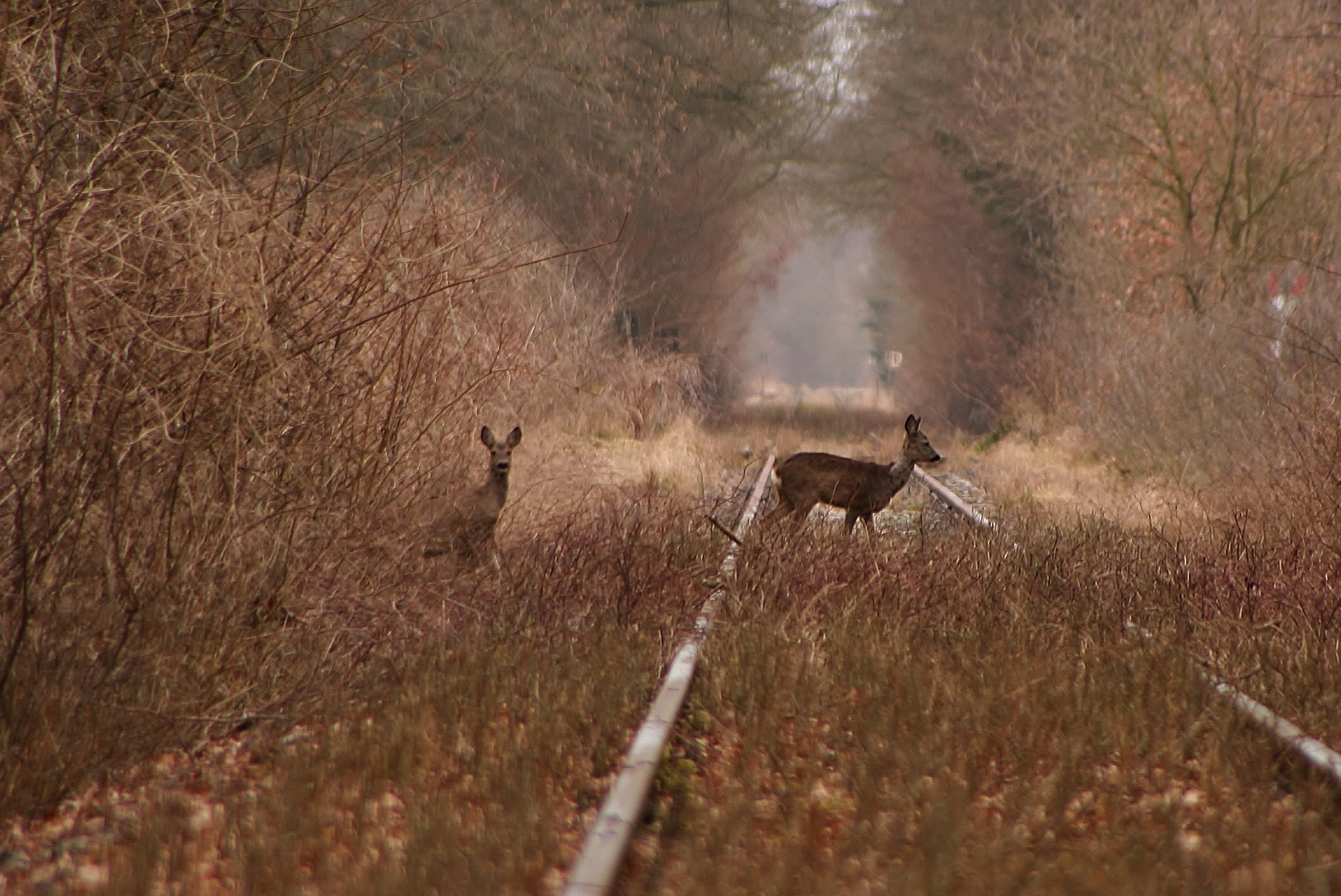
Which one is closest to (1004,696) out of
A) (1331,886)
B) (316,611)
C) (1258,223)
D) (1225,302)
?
(1331,886)

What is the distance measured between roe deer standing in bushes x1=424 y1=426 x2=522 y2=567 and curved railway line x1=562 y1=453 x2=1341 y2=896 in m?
1.53

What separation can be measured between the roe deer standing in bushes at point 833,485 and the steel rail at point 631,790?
4124 millimetres

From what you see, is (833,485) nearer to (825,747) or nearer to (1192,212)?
(825,747)

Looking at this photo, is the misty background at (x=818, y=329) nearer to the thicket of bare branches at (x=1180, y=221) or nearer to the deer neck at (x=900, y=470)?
the thicket of bare branches at (x=1180, y=221)

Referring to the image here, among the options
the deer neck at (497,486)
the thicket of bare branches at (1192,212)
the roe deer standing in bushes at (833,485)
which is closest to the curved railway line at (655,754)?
the deer neck at (497,486)

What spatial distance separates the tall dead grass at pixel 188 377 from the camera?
16.0 ft

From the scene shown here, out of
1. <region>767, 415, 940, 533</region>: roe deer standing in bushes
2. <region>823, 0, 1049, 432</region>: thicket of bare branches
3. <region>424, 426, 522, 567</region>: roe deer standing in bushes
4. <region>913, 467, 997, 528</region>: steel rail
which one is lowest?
<region>424, 426, 522, 567</region>: roe deer standing in bushes

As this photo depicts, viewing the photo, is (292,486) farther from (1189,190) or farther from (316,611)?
(1189,190)

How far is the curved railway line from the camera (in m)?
3.46

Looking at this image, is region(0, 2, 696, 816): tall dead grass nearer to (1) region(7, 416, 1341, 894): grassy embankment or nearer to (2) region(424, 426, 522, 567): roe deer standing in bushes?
(2) region(424, 426, 522, 567): roe deer standing in bushes

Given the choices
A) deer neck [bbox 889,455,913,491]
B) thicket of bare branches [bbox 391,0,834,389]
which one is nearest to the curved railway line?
deer neck [bbox 889,455,913,491]

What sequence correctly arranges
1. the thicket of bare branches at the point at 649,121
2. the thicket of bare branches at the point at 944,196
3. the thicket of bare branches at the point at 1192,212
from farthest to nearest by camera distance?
the thicket of bare branches at the point at 944,196, the thicket of bare branches at the point at 649,121, the thicket of bare branches at the point at 1192,212

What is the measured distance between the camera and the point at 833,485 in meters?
10.4

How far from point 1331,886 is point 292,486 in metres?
4.84
